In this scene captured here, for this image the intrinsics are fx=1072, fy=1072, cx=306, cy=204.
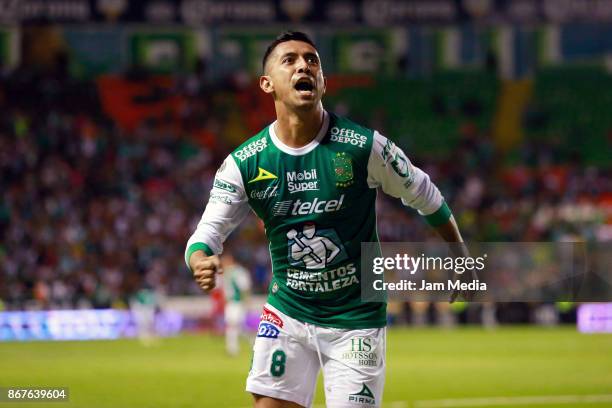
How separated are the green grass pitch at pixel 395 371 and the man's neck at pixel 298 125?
24.4ft

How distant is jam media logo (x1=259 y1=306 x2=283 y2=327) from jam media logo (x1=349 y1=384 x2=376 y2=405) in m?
0.61

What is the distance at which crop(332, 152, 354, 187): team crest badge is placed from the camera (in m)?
6.28

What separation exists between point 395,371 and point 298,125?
41.1 feet

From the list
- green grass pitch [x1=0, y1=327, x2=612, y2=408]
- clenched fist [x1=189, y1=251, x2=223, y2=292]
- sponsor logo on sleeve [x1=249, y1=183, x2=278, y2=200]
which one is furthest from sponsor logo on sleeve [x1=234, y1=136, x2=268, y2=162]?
green grass pitch [x1=0, y1=327, x2=612, y2=408]

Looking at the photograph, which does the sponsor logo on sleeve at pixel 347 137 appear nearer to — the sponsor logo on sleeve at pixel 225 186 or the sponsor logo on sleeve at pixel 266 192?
the sponsor logo on sleeve at pixel 266 192

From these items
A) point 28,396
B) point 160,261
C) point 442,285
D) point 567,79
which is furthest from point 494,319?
point 442,285

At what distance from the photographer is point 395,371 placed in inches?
722

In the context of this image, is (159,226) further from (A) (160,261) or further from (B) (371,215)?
(B) (371,215)

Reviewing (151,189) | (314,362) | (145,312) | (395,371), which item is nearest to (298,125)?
(314,362)

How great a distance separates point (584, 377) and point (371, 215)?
11271 mm

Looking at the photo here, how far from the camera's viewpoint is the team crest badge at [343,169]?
628cm

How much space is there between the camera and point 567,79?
1748 inches

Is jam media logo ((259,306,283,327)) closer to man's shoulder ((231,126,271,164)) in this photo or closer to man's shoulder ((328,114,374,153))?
man's shoulder ((231,126,271,164))

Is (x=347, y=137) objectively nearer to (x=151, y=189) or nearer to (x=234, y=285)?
(x=234, y=285)
